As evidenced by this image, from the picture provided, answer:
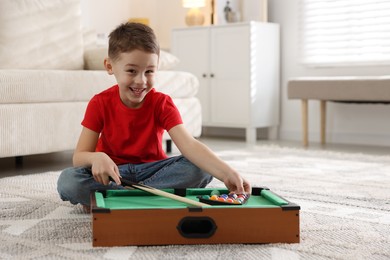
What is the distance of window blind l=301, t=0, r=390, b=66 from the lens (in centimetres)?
398

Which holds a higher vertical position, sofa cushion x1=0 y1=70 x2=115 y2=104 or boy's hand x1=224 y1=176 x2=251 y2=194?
sofa cushion x1=0 y1=70 x2=115 y2=104

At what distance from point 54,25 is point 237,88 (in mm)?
1626

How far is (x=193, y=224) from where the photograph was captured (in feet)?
4.33

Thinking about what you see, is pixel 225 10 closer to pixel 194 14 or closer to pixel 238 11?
pixel 238 11

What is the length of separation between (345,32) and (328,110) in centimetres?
54

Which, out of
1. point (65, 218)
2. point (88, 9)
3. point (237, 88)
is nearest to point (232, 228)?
point (65, 218)

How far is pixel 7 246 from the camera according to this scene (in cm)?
131

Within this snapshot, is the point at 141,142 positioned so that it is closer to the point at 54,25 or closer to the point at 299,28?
the point at 54,25

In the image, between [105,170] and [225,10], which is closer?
[105,170]

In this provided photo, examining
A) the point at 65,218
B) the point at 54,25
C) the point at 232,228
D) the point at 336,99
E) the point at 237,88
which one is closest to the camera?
the point at 232,228

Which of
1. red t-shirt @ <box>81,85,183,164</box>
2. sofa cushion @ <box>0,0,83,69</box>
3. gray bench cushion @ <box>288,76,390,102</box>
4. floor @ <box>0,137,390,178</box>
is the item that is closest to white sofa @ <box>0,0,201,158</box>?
sofa cushion @ <box>0,0,83,69</box>

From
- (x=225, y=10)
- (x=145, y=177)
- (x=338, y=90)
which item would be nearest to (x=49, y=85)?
(x=145, y=177)

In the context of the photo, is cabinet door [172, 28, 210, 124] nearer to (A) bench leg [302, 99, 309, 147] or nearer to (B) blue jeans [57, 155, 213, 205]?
(A) bench leg [302, 99, 309, 147]

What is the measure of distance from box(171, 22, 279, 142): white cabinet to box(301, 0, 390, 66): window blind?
26 centimetres
